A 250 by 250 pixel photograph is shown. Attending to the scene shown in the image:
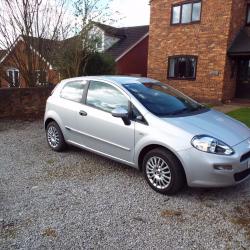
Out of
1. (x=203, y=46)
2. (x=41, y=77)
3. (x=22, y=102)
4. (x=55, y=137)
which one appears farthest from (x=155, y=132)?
(x=203, y=46)

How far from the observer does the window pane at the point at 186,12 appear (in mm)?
14743

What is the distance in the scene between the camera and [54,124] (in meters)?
5.92

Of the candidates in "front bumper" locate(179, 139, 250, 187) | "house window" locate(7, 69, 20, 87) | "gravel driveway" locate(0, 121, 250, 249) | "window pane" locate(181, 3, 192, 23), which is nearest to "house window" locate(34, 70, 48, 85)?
"house window" locate(7, 69, 20, 87)

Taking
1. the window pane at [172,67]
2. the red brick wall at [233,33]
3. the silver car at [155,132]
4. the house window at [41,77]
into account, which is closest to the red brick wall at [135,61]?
the window pane at [172,67]

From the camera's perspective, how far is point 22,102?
9742 millimetres

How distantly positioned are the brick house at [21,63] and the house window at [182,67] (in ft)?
22.9

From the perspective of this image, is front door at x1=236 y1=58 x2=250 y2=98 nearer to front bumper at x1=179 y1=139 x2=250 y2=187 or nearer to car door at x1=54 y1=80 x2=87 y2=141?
car door at x1=54 y1=80 x2=87 y2=141

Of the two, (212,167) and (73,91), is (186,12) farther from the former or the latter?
(212,167)

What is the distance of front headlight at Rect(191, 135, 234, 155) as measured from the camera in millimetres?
3727

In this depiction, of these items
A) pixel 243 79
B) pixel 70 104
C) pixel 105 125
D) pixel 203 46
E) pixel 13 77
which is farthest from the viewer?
pixel 243 79

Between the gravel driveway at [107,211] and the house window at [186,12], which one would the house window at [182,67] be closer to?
the house window at [186,12]

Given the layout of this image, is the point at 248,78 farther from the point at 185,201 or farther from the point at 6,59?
the point at 185,201

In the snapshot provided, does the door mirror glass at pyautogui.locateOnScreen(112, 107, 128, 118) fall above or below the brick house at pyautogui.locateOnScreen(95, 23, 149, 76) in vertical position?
below

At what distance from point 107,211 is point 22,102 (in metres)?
7.15
